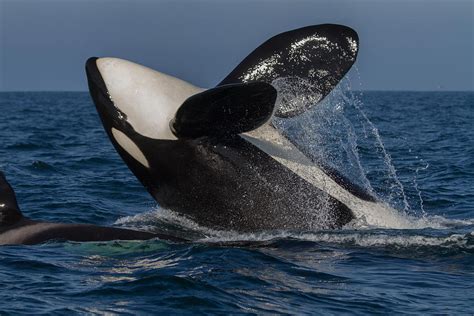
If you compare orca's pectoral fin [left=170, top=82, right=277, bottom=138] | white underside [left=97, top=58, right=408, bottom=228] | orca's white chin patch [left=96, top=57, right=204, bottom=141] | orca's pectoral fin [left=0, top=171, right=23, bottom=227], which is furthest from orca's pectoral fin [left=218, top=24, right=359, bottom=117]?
orca's pectoral fin [left=0, top=171, right=23, bottom=227]

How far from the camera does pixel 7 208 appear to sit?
1364 cm

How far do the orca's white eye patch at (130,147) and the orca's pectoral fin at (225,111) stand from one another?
68 centimetres

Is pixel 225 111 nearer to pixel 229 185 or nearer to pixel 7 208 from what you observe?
pixel 229 185

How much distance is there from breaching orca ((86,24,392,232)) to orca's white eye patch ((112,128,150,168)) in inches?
0.6

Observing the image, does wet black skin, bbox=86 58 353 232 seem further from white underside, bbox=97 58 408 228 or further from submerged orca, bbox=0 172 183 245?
submerged orca, bbox=0 172 183 245

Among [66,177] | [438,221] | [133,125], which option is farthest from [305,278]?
[66,177]

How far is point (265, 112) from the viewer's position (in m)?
12.5

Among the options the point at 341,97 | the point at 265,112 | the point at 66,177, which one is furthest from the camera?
the point at 66,177

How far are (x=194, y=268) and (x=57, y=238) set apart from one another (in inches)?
107

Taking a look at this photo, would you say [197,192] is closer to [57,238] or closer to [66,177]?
[57,238]

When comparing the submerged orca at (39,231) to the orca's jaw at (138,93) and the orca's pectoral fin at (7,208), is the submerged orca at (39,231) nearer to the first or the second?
the orca's pectoral fin at (7,208)

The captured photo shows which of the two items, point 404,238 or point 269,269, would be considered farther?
point 404,238

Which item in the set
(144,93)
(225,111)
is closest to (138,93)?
(144,93)

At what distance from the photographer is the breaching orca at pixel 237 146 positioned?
13.2 m
